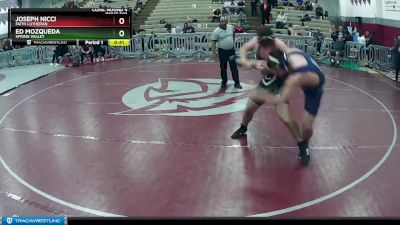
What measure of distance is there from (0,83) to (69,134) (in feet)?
16.5

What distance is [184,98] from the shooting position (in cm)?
892

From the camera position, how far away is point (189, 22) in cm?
1744

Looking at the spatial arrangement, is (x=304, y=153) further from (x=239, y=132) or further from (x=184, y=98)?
(x=184, y=98)

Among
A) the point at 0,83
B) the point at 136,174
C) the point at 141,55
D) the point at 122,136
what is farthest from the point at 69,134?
the point at 141,55

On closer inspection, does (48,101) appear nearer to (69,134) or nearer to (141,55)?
(69,134)

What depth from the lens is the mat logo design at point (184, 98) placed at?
8.02 m
